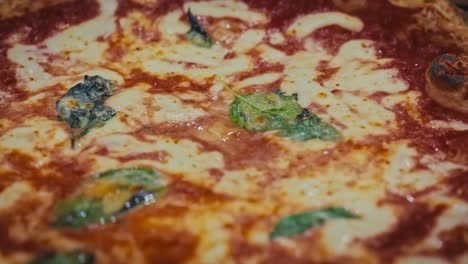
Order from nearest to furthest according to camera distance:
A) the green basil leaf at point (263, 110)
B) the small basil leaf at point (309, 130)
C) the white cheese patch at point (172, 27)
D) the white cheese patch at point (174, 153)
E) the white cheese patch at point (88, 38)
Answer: the white cheese patch at point (174, 153) < the small basil leaf at point (309, 130) < the green basil leaf at point (263, 110) < the white cheese patch at point (88, 38) < the white cheese patch at point (172, 27)

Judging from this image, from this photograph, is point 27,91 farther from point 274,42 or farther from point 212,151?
point 274,42

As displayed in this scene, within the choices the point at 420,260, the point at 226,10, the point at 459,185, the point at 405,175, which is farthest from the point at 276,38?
the point at 420,260

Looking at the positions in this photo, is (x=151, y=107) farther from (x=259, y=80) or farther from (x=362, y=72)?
(x=362, y=72)

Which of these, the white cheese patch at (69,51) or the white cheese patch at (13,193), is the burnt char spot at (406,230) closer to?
the white cheese patch at (13,193)

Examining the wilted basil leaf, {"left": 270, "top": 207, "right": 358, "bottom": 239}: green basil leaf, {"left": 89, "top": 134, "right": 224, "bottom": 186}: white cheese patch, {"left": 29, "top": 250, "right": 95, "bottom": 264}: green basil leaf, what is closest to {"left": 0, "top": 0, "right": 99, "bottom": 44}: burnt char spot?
{"left": 89, "top": 134, "right": 224, "bottom": 186}: white cheese patch

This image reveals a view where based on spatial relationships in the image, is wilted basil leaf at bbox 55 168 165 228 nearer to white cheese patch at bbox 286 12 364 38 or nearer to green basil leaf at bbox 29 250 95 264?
green basil leaf at bbox 29 250 95 264

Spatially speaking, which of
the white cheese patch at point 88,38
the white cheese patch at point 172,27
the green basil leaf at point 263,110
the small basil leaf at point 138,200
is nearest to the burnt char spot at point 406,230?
the green basil leaf at point 263,110
